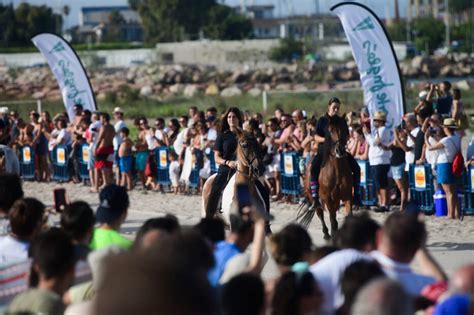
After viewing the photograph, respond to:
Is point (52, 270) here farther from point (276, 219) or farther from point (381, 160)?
point (381, 160)

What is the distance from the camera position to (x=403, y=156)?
18.9 m

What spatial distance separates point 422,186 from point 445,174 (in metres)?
0.90

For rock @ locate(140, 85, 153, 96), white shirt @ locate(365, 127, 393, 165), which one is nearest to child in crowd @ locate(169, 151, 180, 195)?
white shirt @ locate(365, 127, 393, 165)

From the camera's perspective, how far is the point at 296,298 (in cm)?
573

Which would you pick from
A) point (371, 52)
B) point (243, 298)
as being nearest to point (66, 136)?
point (371, 52)

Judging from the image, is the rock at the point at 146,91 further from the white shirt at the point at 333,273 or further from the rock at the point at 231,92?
the white shirt at the point at 333,273

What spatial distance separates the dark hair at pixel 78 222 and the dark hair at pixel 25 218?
0.30 metres

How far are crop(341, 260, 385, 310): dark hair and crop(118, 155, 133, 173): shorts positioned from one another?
18.0 m

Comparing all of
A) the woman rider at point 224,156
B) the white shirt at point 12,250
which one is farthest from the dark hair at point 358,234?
the woman rider at point 224,156

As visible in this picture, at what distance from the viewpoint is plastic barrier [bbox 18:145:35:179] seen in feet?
86.5

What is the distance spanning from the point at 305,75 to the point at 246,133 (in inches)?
2646

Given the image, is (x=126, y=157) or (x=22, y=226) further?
(x=126, y=157)

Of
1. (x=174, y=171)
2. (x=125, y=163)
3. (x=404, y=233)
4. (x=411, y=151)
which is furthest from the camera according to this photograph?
(x=125, y=163)

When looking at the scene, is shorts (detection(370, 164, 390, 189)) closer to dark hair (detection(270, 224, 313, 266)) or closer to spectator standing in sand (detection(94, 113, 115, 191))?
spectator standing in sand (detection(94, 113, 115, 191))
